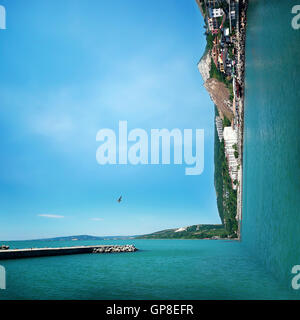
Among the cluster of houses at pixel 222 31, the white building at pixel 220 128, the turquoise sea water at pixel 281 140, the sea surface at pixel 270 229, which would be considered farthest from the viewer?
the white building at pixel 220 128

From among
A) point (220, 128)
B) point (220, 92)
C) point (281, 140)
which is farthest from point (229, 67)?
point (281, 140)

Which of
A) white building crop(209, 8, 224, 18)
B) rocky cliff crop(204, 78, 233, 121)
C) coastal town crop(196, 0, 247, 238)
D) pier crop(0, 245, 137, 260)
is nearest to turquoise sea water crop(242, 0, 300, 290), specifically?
coastal town crop(196, 0, 247, 238)

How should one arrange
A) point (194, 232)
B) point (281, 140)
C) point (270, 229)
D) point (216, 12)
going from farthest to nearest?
point (194, 232) → point (216, 12) → point (270, 229) → point (281, 140)

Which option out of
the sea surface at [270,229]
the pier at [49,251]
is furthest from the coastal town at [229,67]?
the pier at [49,251]

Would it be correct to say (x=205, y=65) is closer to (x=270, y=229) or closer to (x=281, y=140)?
(x=270, y=229)

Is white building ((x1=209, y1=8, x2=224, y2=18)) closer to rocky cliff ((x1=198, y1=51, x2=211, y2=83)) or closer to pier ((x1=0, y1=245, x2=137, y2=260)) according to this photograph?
rocky cliff ((x1=198, y1=51, x2=211, y2=83))

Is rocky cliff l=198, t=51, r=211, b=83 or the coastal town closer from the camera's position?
the coastal town

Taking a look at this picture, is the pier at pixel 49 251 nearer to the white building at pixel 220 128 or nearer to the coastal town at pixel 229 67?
the coastal town at pixel 229 67
